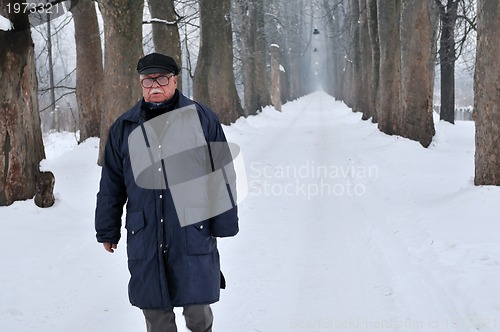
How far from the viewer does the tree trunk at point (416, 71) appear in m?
13.4

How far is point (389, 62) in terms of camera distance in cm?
1625

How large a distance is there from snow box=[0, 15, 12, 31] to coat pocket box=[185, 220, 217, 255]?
492 centimetres

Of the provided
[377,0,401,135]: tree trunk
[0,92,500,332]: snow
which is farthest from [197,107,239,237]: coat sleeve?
[377,0,401,135]: tree trunk

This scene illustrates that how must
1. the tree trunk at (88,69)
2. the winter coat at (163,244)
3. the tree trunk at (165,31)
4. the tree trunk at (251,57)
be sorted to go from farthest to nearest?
1. the tree trunk at (251,57)
2. the tree trunk at (165,31)
3. the tree trunk at (88,69)
4. the winter coat at (163,244)

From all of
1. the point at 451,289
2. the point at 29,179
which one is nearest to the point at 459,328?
the point at 451,289

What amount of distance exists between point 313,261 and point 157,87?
3.05 metres

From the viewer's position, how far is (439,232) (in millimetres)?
6359

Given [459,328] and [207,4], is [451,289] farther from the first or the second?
[207,4]

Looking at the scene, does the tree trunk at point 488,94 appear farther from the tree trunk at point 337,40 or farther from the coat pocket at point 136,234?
the tree trunk at point 337,40

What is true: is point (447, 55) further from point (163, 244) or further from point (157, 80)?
point (163, 244)

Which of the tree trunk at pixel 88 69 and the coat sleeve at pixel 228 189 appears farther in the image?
the tree trunk at pixel 88 69

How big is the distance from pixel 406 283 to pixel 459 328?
916mm

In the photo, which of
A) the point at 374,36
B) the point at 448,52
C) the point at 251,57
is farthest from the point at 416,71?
the point at 251,57

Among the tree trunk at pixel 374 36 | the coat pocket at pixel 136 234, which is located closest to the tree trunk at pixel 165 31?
the tree trunk at pixel 374 36
